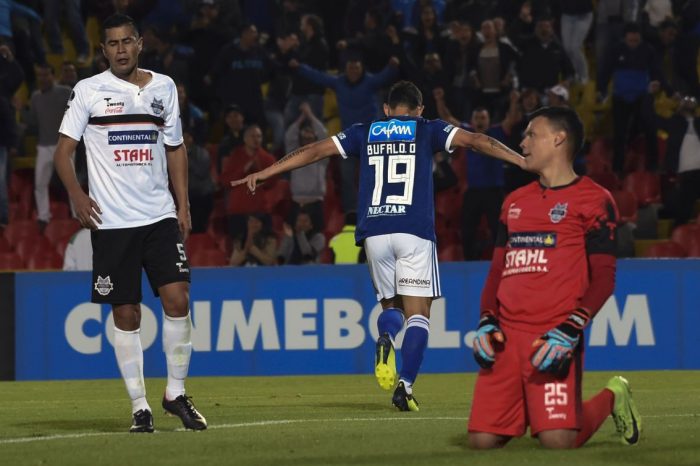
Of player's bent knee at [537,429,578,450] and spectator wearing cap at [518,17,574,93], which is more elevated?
spectator wearing cap at [518,17,574,93]

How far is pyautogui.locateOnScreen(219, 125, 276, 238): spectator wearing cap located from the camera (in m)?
18.1

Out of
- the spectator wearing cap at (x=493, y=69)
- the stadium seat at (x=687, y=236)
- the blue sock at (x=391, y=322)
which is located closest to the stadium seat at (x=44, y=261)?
the spectator wearing cap at (x=493, y=69)

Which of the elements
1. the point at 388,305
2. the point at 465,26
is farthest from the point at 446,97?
the point at 388,305

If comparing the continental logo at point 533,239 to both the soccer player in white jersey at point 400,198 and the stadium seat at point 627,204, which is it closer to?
the soccer player in white jersey at point 400,198

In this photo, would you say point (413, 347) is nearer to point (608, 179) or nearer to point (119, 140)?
point (119, 140)

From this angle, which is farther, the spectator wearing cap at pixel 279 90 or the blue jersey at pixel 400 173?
the spectator wearing cap at pixel 279 90

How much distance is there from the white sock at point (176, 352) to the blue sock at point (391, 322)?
6.17 feet

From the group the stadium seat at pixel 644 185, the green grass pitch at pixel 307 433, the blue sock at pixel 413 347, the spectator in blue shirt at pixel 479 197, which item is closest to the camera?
the green grass pitch at pixel 307 433

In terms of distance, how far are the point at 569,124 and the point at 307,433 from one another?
7.11 feet

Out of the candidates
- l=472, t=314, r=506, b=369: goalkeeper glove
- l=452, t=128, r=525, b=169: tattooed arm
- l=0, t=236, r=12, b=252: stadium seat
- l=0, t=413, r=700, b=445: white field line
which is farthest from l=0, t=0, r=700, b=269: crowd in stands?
l=472, t=314, r=506, b=369: goalkeeper glove

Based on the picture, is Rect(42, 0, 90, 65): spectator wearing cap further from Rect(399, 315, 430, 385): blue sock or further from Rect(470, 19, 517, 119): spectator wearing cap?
Rect(399, 315, 430, 385): blue sock

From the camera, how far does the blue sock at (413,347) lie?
389 inches

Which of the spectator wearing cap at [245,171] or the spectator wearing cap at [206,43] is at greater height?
the spectator wearing cap at [206,43]

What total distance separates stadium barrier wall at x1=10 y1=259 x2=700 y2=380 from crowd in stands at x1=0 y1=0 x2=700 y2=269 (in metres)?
1.53
